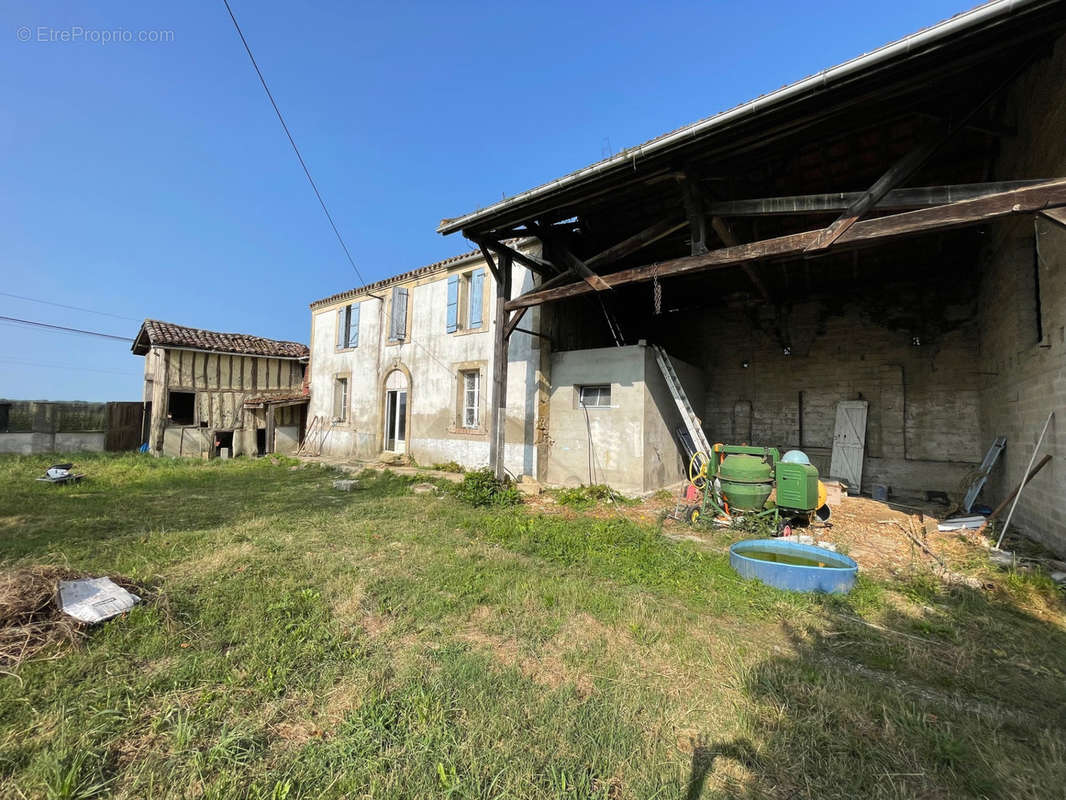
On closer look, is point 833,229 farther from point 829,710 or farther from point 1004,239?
point 829,710

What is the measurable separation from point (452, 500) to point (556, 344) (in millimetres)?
4453

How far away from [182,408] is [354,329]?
8117 mm

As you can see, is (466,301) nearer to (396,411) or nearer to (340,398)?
(396,411)

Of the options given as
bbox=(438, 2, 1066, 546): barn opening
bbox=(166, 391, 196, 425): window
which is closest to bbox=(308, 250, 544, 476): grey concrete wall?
bbox=(438, 2, 1066, 546): barn opening

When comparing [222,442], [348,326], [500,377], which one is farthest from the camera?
[222,442]

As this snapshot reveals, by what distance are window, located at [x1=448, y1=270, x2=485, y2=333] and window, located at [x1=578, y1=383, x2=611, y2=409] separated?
3.52 m

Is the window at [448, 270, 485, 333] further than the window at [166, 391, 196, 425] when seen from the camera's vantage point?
No

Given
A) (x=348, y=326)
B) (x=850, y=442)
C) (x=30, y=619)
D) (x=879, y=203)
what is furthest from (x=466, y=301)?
(x=850, y=442)

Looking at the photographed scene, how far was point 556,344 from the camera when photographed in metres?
9.93

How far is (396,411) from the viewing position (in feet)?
43.4

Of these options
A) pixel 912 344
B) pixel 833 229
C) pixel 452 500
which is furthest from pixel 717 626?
pixel 912 344

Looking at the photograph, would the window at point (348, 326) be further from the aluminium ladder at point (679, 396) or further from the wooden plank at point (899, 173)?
the wooden plank at point (899, 173)

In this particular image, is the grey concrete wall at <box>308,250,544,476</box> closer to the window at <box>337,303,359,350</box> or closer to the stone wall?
the window at <box>337,303,359,350</box>

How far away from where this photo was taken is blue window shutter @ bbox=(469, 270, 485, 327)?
1095cm
